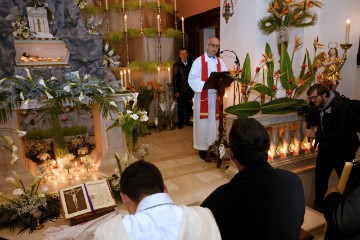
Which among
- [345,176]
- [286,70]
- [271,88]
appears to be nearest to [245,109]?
[271,88]

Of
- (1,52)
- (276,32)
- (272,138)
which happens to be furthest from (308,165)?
(1,52)

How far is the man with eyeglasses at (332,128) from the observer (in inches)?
124

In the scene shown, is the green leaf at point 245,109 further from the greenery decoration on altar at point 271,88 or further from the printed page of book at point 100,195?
the printed page of book at point 100,195

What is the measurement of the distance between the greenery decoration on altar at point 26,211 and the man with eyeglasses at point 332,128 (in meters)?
3.06

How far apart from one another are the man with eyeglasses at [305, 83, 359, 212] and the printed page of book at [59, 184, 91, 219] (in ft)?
8.64

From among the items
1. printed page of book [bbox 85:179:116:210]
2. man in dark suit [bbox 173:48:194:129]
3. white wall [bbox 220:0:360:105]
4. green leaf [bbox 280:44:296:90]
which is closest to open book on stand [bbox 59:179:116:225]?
printed page of book [bbox 85:179:116:210]

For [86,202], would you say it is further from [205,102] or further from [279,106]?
[279,106]

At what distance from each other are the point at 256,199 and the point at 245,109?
8.82ft

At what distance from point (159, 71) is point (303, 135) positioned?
397 centimetres

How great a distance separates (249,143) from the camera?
56.2 inches

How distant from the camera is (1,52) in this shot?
5973 millimetres

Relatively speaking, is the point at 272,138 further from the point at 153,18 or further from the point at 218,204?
the point at 153,18

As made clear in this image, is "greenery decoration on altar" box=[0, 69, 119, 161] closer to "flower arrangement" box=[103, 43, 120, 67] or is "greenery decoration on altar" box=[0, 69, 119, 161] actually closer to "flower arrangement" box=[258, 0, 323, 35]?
"flower arrangement" box=[258, 0, 323, 35]

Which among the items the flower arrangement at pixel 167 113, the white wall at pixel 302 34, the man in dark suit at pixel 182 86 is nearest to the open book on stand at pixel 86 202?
the white wall at pixel 302 34
